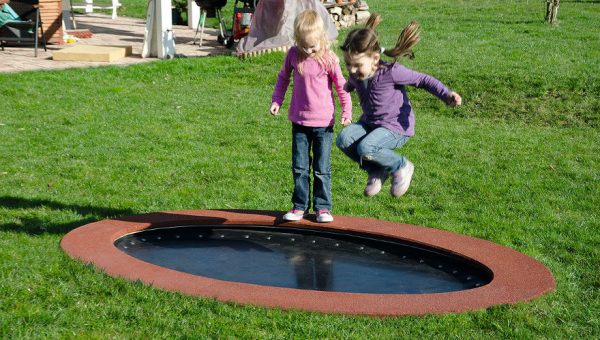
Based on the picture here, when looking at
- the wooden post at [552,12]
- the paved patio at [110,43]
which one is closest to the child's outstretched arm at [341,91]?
the paved patio at [110,43]

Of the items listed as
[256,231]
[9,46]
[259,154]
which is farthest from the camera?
[9,46]

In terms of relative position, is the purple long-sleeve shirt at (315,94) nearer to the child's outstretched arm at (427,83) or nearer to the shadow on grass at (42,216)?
the child's outstretched arm at (427,83)

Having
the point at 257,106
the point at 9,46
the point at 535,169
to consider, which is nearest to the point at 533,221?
the point at 535,169

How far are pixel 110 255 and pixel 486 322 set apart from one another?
2.43 meters

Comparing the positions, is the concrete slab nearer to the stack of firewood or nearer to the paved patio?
the paved patio

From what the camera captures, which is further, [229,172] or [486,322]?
[229,172]

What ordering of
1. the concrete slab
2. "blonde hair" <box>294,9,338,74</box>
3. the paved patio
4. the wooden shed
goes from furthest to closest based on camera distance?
1. the wooden shed
2. the concrete slab
3. the paved patio
4. "blonde hair" <box>294,9,338,74</box>

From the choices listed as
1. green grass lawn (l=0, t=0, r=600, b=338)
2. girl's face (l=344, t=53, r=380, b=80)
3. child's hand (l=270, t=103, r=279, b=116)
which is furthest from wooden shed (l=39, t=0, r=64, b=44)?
girl's face (l=344, t=53, r=380, b=80)

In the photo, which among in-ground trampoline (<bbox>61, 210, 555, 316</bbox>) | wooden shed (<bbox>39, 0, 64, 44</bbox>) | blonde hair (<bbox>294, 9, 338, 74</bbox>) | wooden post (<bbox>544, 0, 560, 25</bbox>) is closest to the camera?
in-ground trampoline (<bbox>61, 210, 555, 316</bbox>)

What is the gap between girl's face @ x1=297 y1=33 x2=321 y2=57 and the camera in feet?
21.0

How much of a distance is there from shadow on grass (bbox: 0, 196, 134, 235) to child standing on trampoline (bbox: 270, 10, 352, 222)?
160cm

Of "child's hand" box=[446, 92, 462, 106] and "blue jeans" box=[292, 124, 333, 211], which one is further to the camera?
"blue jeans" box=[292, 124, 333, 211]

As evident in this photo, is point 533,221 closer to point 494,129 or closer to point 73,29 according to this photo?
point 494,129

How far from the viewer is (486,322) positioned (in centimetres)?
504
